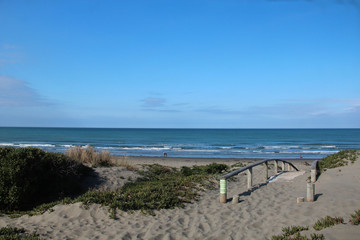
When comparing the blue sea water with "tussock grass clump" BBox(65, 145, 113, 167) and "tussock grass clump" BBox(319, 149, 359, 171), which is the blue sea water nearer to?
"tussock grass clump" BBox(319, 149, 359, 171)

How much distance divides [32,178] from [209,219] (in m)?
5.79

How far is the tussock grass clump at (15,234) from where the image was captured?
237 inches

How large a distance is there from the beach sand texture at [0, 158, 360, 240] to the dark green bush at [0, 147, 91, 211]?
1015mm

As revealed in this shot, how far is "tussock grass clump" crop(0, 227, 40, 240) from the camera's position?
602 cm

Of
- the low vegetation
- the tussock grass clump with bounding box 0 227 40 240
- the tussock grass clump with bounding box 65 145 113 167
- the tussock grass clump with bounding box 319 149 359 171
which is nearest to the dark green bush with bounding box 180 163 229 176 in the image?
the tussock grass clump with bounding box 65 145 113 167

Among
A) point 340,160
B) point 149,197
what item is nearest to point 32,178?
point 149,197

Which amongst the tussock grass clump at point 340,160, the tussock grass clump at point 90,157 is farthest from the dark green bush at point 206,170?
the tussock grass clump at point 340,160

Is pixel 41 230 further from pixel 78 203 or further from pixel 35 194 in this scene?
pixel 35 194

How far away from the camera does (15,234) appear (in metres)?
6.30

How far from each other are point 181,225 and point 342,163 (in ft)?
34.7

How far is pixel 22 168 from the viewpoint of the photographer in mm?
9250

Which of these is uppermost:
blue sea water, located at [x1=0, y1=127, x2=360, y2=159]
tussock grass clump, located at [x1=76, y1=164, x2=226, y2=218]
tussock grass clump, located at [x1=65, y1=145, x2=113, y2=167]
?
tussock grass clump, located at [x1=65, y1=145, x2=113, y2=167]

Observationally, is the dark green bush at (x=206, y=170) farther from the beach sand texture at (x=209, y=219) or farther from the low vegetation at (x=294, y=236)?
the low vegetation at (x=294, y=236)

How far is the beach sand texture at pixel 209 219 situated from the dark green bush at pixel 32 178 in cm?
102
